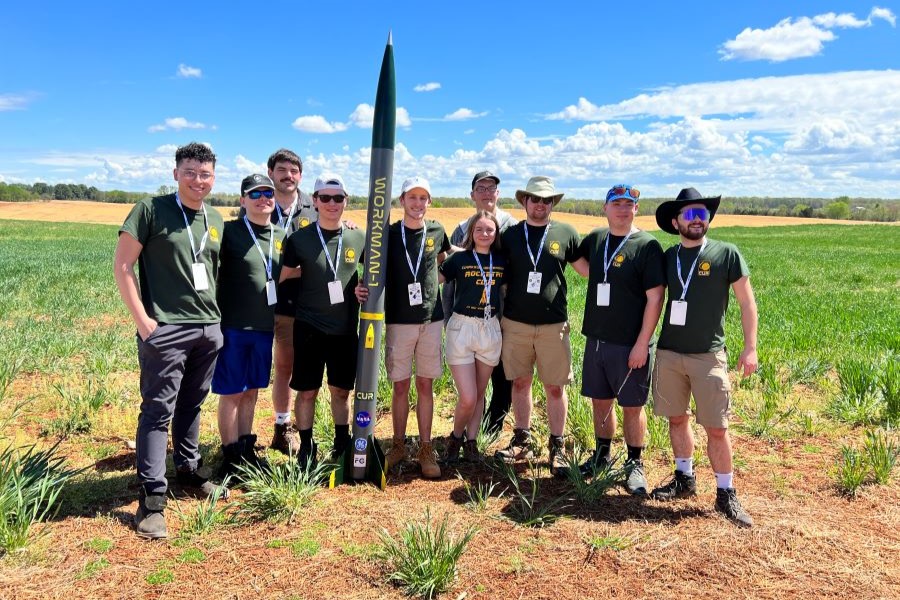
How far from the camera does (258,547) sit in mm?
3938

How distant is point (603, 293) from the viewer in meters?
4.73

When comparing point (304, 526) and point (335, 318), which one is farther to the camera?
point (335, 318)

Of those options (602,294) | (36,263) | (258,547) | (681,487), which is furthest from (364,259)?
(36,263)

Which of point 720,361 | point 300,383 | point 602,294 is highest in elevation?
point 602,294

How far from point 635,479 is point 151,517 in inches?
144

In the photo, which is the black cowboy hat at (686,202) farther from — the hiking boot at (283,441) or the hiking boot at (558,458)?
the hiking boot at (283,441)

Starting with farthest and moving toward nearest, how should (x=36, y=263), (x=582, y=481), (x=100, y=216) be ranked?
(x=100, y=216), (x=36, y=263), (x=582, y=481)

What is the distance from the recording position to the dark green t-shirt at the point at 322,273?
15.9ft

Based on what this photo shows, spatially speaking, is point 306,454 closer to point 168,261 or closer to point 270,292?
point 270,292

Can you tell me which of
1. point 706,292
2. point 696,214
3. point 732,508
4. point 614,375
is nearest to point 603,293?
point 614,375

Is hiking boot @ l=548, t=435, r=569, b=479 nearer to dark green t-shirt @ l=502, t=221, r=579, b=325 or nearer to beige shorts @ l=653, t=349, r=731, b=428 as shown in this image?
beige shorts @ l=653, t=349, r=731, b=428

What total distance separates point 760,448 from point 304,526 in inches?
175

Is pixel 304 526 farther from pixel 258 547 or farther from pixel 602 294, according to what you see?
pixel 602 294

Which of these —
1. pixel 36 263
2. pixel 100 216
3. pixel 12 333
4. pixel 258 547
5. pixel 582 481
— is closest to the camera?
pixel 258 547
